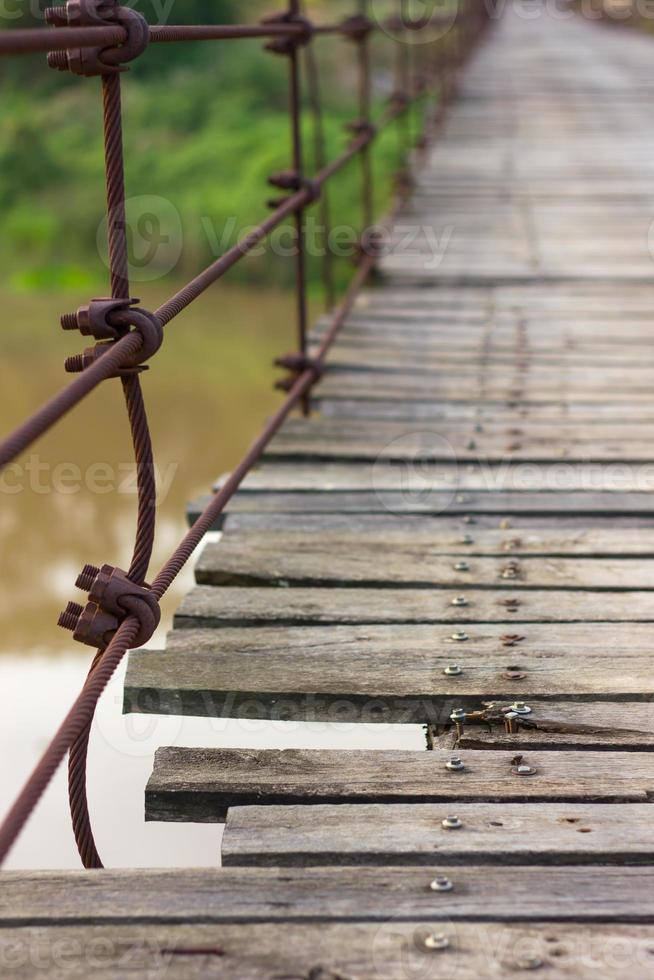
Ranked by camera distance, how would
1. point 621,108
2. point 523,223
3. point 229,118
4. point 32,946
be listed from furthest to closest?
1. point 229,118
2. point 621,108
3. point 523,223
4. point 32,946

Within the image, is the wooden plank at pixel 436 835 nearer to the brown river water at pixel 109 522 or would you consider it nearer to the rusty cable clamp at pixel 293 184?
the brown river water at pixel 109 522

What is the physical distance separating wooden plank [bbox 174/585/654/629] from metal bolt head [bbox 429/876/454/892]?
630mm

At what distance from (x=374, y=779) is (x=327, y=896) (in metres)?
0.23

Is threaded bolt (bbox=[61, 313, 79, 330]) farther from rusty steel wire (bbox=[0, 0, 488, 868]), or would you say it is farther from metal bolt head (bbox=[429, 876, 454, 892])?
metal bolt head (bbox=[429, 876, 454, 892])

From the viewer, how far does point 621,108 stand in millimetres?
7402

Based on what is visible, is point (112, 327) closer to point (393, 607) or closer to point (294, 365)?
point (393, 607)

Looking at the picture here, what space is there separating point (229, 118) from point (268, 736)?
38.9 ft

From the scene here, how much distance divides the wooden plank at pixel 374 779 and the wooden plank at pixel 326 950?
0.74 feet

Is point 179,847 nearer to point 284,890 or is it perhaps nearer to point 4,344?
point 284,890

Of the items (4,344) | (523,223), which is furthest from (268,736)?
(4,344)

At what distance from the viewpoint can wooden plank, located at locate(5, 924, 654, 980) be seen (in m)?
1.03

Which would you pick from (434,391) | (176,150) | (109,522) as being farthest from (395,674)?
(176,150)

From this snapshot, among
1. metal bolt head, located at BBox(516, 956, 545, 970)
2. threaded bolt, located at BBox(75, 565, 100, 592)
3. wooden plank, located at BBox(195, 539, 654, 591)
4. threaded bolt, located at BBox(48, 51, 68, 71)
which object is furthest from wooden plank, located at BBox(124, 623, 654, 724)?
threaded bolt, located at BBox(48, 51, 68, 71)

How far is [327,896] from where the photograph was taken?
113cm
